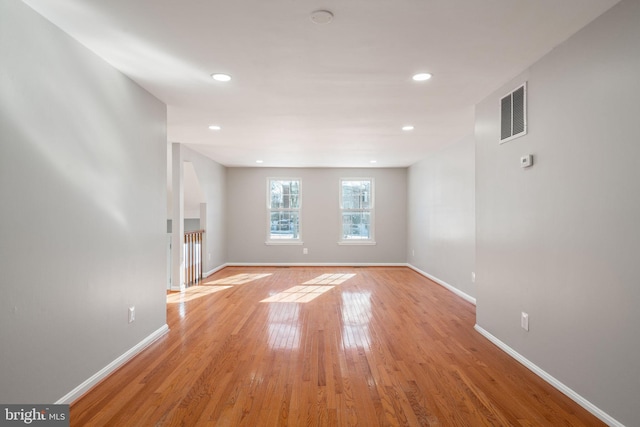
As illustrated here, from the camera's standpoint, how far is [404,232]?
26.2 ft

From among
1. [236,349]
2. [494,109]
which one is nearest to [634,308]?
[494,109]

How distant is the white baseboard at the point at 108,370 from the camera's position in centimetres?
211

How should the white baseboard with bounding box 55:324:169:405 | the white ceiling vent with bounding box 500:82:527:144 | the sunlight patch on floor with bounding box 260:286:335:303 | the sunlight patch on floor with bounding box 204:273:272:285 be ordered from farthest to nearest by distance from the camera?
1. the sunlight patch on floor with bounding box 204:273:272:285
2. the sunlight patch on floor with bounding box 260:286:335:303
3. the white ceiling vent with bounding box 500:82:527:144
4. the white baseboard with bounding box 55:324:169:405

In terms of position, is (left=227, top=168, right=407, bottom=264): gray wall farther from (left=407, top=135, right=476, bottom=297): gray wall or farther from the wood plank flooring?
the wood plank flooring

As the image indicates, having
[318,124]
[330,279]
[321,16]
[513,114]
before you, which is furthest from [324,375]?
[330,279]

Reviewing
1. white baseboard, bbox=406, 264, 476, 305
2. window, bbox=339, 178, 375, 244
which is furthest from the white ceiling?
window, bbox=339, 178, 375, 244

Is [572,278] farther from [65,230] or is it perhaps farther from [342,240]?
[342,240]

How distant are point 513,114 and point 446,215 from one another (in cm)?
295

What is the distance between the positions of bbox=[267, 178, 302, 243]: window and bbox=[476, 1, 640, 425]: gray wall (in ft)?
17.8

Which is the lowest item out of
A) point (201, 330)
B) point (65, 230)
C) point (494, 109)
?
point (201, 330)

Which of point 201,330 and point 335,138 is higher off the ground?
point 335,138

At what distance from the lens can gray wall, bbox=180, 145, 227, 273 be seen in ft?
20.4

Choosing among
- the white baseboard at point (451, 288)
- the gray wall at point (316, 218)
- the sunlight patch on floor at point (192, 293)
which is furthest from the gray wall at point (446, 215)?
the sunlight patch on floor at point (192, 293)

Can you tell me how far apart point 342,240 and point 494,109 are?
5196mm
